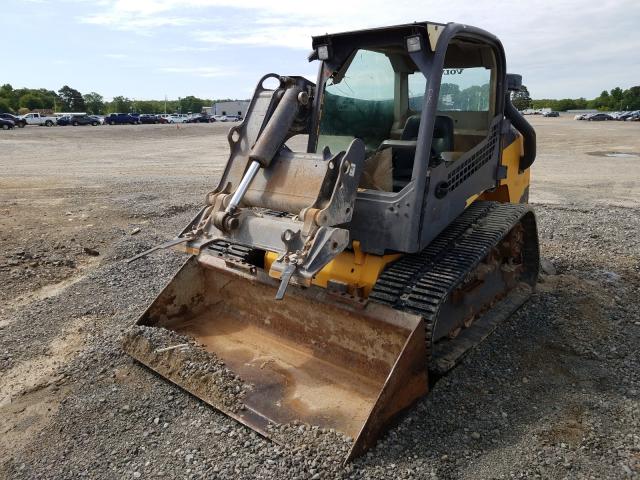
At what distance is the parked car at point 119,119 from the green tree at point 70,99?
102ft

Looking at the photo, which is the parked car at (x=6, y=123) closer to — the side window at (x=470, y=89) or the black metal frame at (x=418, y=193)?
the black metal frame at (x=418, y=193)

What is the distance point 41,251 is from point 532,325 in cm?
596

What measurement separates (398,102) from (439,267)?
1.78 metres

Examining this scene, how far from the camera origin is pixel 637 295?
5.25m

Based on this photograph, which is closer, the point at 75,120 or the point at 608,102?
the point at 75,120

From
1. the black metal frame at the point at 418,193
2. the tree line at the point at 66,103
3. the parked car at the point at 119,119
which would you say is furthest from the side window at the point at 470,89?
the tree line at the point at 66,103

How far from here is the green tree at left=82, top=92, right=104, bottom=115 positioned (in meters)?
82.0

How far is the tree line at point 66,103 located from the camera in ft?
227

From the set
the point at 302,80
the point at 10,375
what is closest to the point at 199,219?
the point at 302,80

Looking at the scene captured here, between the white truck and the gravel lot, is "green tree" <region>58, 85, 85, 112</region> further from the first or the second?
the gravel lot

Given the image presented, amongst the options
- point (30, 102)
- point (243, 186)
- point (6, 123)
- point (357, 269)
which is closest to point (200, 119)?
point (6, 123)

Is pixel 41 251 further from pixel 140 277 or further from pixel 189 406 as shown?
pixel 189 406

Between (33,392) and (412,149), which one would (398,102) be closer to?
(412,149)

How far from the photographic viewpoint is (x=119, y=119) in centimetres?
5069
